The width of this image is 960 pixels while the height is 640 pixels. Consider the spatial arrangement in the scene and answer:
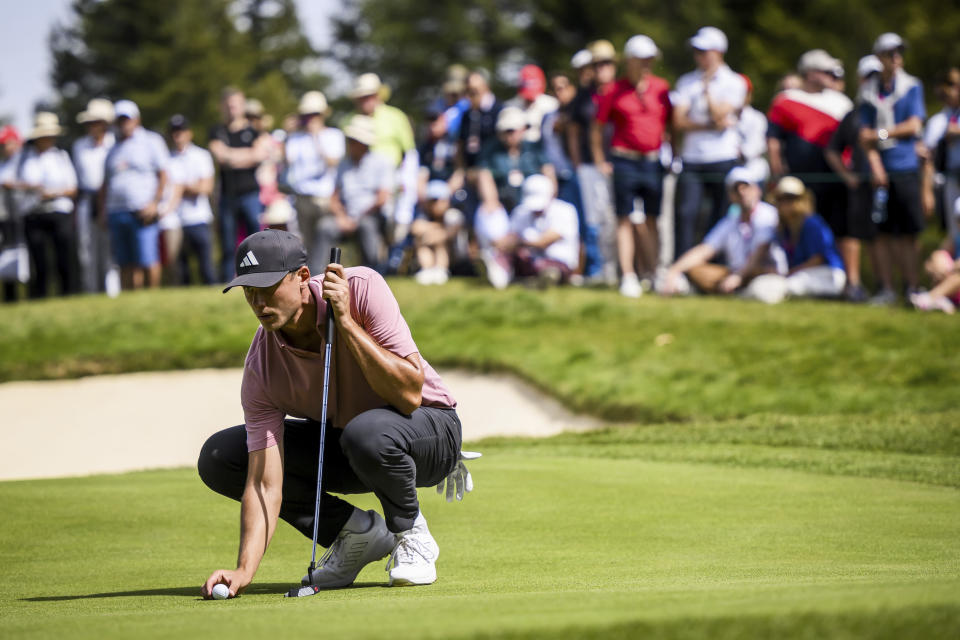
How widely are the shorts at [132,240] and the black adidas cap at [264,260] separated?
440 inches

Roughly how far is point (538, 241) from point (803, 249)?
8.89ft

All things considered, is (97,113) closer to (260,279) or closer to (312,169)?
(312,169)

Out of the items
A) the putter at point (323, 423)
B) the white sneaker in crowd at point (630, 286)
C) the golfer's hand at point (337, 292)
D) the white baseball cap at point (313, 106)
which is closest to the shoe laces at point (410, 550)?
the putter at point (323, 423)

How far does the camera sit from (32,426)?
12.4 metres

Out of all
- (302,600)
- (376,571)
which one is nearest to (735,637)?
(302,600)

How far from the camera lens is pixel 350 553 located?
5344 mm

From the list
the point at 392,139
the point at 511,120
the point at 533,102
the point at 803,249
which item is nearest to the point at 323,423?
the point at 803,249

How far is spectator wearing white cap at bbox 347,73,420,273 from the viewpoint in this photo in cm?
1521

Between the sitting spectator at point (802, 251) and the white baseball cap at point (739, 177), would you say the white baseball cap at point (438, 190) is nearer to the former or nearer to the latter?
the white baseball cap at point (739, 177)

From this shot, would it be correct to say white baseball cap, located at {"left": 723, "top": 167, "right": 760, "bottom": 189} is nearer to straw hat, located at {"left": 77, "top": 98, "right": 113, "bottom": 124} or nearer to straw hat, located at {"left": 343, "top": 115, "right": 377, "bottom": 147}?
straw hat, located at {"left": 343, "top": 115, "right": 377, "bottom": 147}

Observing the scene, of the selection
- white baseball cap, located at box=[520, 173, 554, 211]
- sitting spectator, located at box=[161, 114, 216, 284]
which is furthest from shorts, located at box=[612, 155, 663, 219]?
sitting spectator, located at box=[161, 114, 216, 284]

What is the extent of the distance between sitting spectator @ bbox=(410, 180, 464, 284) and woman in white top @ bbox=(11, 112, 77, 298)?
3976 mm

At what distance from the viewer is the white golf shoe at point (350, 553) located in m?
5.30

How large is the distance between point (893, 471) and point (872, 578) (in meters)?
3.71
